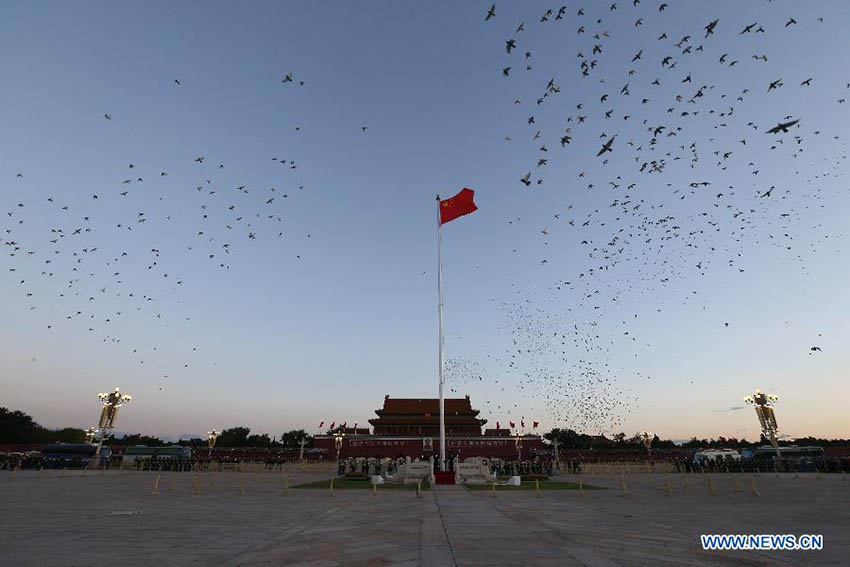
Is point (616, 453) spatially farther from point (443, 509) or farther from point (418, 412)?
point (443, 509)

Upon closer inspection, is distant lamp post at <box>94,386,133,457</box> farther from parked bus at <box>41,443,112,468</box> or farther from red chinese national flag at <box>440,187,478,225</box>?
red chinese national flag at <box>440,187,478,225</box>

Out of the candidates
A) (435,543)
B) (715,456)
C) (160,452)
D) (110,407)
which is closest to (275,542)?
(435,543)

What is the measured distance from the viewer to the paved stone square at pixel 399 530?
7801 millimetres

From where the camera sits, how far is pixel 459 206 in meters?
30.7

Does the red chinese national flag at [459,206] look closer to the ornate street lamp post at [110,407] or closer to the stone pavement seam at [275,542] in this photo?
the stone pavement seam at [275,542]

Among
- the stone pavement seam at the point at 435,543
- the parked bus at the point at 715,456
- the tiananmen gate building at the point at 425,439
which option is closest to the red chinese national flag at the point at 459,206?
the stone pavement seam at the point at 435,543

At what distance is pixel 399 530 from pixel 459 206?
2296cm

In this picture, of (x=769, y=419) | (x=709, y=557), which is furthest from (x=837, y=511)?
(x=769, y=419)

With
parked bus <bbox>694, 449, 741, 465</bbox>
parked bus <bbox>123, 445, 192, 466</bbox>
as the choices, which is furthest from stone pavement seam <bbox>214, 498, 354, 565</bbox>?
parked bus <bbox>694, 449, 741, 465</bbox>

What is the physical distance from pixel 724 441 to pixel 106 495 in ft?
444

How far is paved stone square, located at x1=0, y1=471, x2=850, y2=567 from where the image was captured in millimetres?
7801

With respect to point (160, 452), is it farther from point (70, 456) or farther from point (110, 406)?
point (110, 406)

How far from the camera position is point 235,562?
7.41m

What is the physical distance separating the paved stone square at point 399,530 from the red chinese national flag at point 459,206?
18.2 meters
